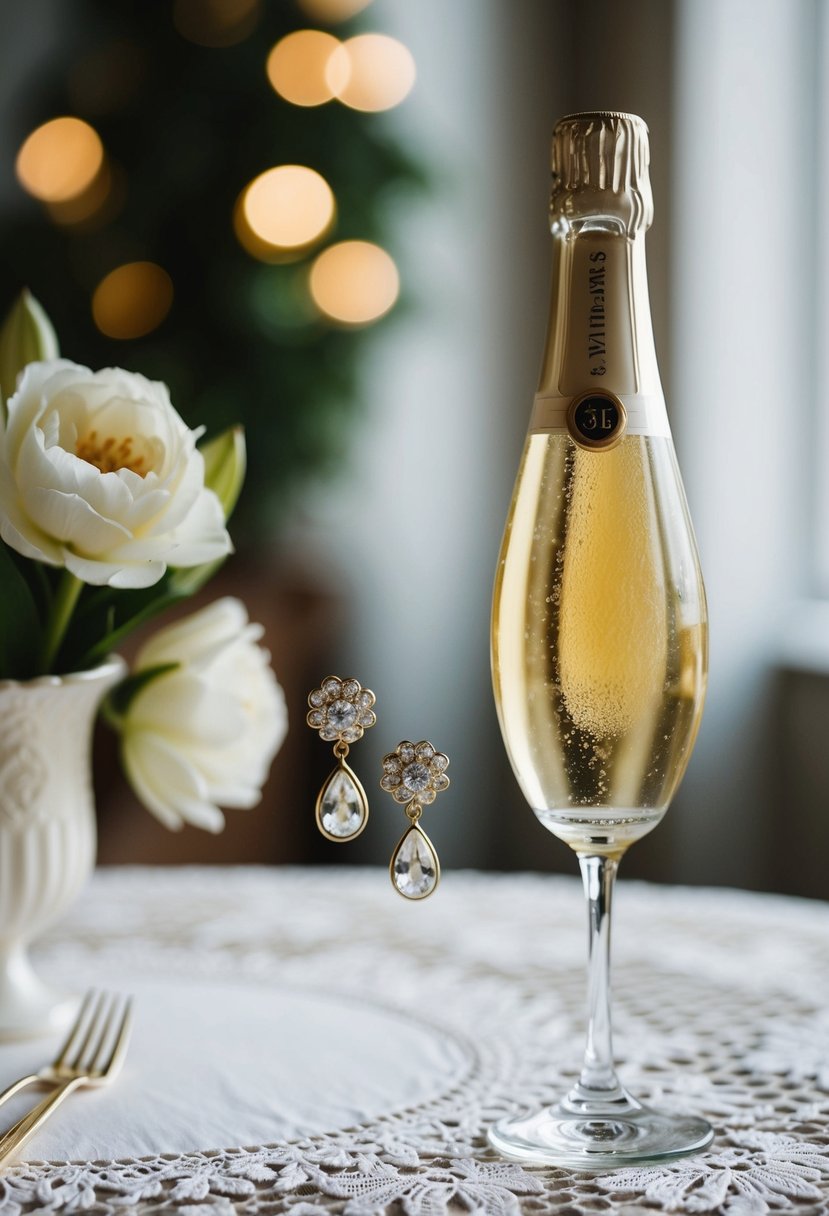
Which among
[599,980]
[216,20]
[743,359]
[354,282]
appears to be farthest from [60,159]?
[599,980]

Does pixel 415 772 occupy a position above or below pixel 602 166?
below

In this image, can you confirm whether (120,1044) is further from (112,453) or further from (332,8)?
(332,8)

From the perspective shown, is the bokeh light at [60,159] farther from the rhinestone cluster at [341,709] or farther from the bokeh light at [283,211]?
the rhinestone cluster at [341,709]

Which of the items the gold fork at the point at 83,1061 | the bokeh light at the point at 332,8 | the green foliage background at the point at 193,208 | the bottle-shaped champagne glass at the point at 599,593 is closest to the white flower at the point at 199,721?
the gold fork at the point at 83,1061

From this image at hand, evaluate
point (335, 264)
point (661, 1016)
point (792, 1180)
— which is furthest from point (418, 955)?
point (335, 264)

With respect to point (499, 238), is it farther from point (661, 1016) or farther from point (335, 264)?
point (661, 1016)

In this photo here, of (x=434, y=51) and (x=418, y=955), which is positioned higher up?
(x=434, y=51)

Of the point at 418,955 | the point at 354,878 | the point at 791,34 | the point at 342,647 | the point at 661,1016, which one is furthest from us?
the point at 342,647
